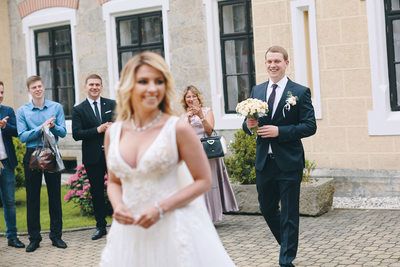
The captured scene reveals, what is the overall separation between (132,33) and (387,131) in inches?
227

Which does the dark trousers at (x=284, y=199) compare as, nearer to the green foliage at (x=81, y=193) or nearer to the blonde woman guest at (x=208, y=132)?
the blonde woman guest at (x=208, y=132)

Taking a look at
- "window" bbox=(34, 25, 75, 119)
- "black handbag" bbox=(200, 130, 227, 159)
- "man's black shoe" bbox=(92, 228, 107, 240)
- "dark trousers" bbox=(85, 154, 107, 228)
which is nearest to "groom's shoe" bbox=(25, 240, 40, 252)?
"man's black shoe" bbox=(92, 228, 107, 240)

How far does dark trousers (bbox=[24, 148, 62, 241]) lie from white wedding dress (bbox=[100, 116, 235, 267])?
442 cm

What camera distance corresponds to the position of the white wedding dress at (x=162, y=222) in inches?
131

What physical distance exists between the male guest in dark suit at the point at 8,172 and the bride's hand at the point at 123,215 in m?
4.99

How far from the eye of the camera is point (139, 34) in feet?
41.5

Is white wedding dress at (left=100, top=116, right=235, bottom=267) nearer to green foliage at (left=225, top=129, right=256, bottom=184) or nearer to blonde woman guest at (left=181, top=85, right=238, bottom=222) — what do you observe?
blonde woman guest at (left=181, top=85, right=238, bottom=222)

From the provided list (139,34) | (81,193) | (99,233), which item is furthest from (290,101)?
(139,34)

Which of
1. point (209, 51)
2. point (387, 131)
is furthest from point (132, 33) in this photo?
point (387, 131)

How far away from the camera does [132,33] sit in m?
12.8

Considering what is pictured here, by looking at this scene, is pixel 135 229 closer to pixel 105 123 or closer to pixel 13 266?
pixel 13 266

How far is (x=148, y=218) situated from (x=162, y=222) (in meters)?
0.18

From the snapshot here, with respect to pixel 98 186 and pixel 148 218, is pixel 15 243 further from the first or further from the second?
pixel 148 218

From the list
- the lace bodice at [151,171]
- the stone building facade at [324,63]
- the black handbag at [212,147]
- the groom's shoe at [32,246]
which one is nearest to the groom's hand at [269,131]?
the black handbag at [212,147]
